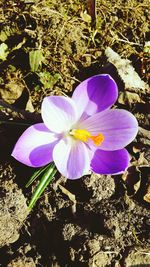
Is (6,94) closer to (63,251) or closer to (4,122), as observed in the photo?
(4,122)

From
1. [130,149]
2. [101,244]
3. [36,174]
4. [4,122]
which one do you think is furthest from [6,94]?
[101,244]

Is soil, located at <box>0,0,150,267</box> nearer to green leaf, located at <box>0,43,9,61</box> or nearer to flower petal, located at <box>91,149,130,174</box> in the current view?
green leaf, located at <box>0,43,9,61</box>

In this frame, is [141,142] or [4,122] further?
[141,142]

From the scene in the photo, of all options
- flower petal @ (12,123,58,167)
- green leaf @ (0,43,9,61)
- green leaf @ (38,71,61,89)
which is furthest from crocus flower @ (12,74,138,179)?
green leaf @ (0,43,9,61)

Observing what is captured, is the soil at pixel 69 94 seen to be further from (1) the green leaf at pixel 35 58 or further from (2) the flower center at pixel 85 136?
(2) the flower center at pixel 85 136

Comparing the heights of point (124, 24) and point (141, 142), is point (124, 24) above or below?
above
